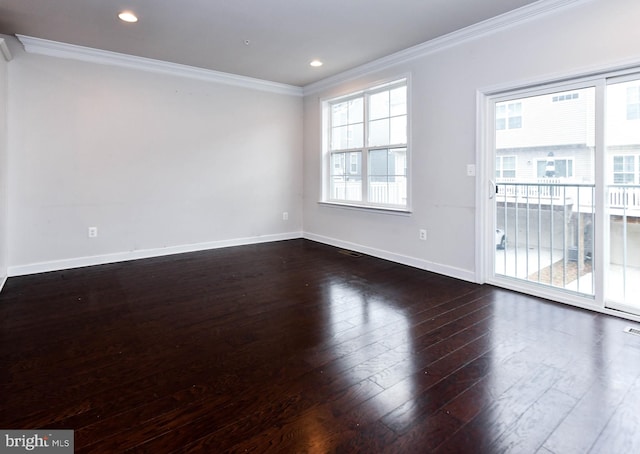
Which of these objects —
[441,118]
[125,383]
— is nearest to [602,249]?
[441,118]

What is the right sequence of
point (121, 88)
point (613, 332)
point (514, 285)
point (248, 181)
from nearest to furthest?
point (613, 332) < point (514, 285) < point (121, 88) < point (248, 181)

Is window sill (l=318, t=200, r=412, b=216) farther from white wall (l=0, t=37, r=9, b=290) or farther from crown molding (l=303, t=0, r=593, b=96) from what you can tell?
white wall (l=0, t=37, r=9, b=290)

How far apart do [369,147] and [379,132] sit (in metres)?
0.25

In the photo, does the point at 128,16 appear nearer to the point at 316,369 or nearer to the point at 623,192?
the point at 316,369

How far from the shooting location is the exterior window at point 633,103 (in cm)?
268

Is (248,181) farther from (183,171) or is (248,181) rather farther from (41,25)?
(41,25)

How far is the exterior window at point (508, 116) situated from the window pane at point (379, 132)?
1475 millimetres

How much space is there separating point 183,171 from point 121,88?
Result: 121 cm

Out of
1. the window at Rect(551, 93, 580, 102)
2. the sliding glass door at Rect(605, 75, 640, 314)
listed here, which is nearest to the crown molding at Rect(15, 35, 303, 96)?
the window at Rect(551, 93, 580, 102)

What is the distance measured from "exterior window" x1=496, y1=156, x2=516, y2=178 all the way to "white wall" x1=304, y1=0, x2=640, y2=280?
258mm

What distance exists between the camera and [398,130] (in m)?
A: 4.58

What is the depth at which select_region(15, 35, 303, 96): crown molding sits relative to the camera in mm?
3936

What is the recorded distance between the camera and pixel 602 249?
2.86m

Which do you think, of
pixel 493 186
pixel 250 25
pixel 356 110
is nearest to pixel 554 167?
pixel 493 186
